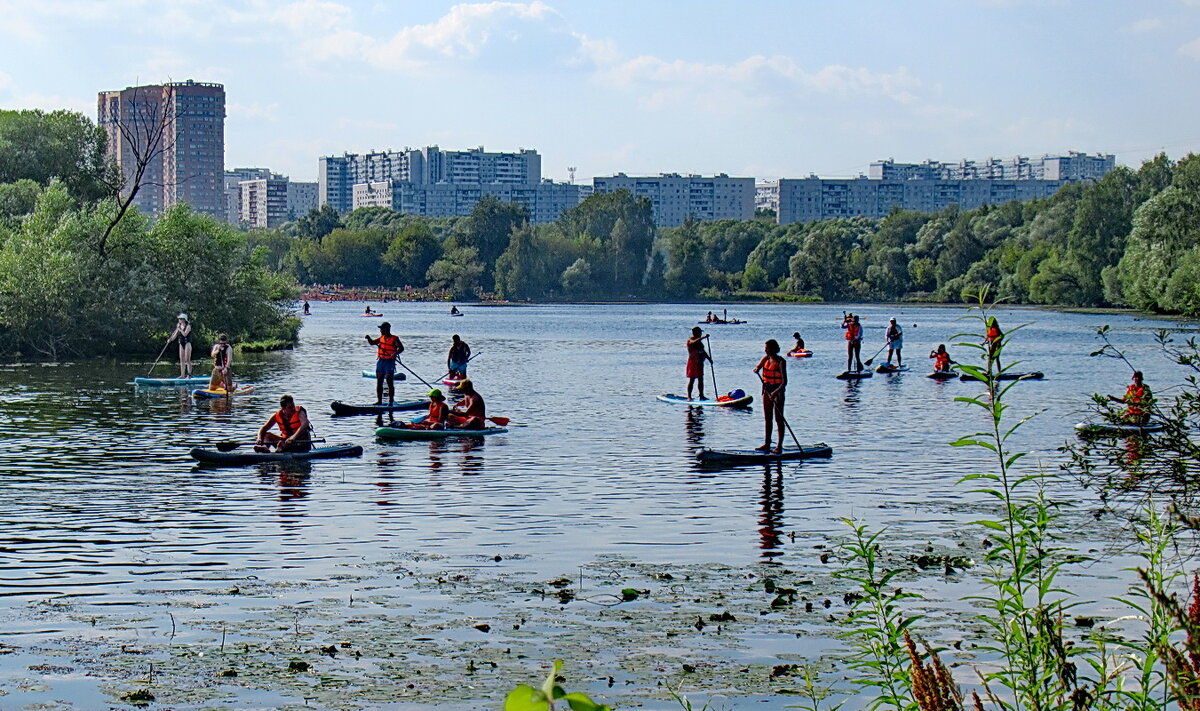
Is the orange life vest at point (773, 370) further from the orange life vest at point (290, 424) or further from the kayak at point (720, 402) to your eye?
the kayak at point (720, 402)

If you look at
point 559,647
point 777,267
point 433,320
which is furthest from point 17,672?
point 777,267

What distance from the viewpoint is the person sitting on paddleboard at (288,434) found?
2622cm

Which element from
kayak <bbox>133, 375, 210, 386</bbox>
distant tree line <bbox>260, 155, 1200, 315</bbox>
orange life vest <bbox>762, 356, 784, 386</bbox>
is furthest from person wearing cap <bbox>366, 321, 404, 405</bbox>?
distant tree line <bbox>260, 155, 1200, 315</bbox>

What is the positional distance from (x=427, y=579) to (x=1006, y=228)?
15036 centimetres

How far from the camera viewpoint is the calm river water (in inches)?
477

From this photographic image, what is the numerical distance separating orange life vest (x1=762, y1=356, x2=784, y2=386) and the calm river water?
5.34 feet

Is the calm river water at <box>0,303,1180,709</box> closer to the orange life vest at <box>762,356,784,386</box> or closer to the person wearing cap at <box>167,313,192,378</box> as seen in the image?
the orange life vest at <box>762,356,784,386</box>

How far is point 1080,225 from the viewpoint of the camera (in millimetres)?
127188

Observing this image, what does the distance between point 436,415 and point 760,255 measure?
161 metres

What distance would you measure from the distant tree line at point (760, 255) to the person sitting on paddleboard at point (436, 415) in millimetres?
101920

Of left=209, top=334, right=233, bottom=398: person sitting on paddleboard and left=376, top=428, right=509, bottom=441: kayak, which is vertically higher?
left=209, top=334, right=233, bottom=398: person sitting on paddleboard

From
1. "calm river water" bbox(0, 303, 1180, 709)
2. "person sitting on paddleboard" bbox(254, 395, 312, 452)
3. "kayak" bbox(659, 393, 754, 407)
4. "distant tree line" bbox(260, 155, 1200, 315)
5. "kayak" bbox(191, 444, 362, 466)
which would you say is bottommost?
"calm river water" bbox(0, 303, 1180, 709)

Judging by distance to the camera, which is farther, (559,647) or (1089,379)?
(1089,379)

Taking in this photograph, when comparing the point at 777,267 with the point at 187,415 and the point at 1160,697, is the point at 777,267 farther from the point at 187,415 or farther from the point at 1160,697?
the point at 1160,697
